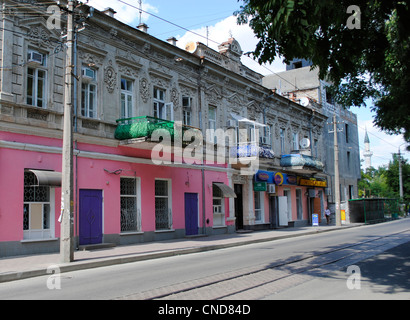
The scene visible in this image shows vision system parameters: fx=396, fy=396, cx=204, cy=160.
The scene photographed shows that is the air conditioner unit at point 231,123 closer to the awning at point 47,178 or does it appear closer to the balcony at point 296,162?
the balcony at point 296,162

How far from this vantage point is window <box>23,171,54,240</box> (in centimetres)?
1361

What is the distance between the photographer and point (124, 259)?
12.4m

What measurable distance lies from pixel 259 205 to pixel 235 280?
18.4 m

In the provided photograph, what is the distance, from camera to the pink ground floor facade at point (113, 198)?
13195 millimetres

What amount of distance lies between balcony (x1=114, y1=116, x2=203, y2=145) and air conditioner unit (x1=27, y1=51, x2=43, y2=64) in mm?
4017

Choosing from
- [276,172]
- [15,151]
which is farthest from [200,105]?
[15,151]

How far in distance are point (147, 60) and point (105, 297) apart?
13849 mm

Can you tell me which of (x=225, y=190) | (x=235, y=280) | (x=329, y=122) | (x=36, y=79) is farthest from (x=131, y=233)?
(x=329, y=122)

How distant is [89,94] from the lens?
1639 centimetres

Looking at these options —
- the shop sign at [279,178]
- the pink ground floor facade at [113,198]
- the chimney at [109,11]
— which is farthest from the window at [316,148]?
the chimney at [109,11]

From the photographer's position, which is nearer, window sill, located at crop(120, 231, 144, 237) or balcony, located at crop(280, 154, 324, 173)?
window sill, located at crop(120, 231, 144, 237)

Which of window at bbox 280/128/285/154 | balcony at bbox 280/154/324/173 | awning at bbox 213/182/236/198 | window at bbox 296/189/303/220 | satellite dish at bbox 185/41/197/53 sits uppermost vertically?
satellite dish at bbox 185/41/197/53

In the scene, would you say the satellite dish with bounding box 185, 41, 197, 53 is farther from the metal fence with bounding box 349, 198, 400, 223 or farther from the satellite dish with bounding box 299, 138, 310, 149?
the metal fence with bounding box 349, 198, 400, 223

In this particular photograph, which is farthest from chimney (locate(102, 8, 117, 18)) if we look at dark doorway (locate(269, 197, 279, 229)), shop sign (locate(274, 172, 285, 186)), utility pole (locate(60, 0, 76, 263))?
dark doorway (locate(269, 197, 279, 229))
